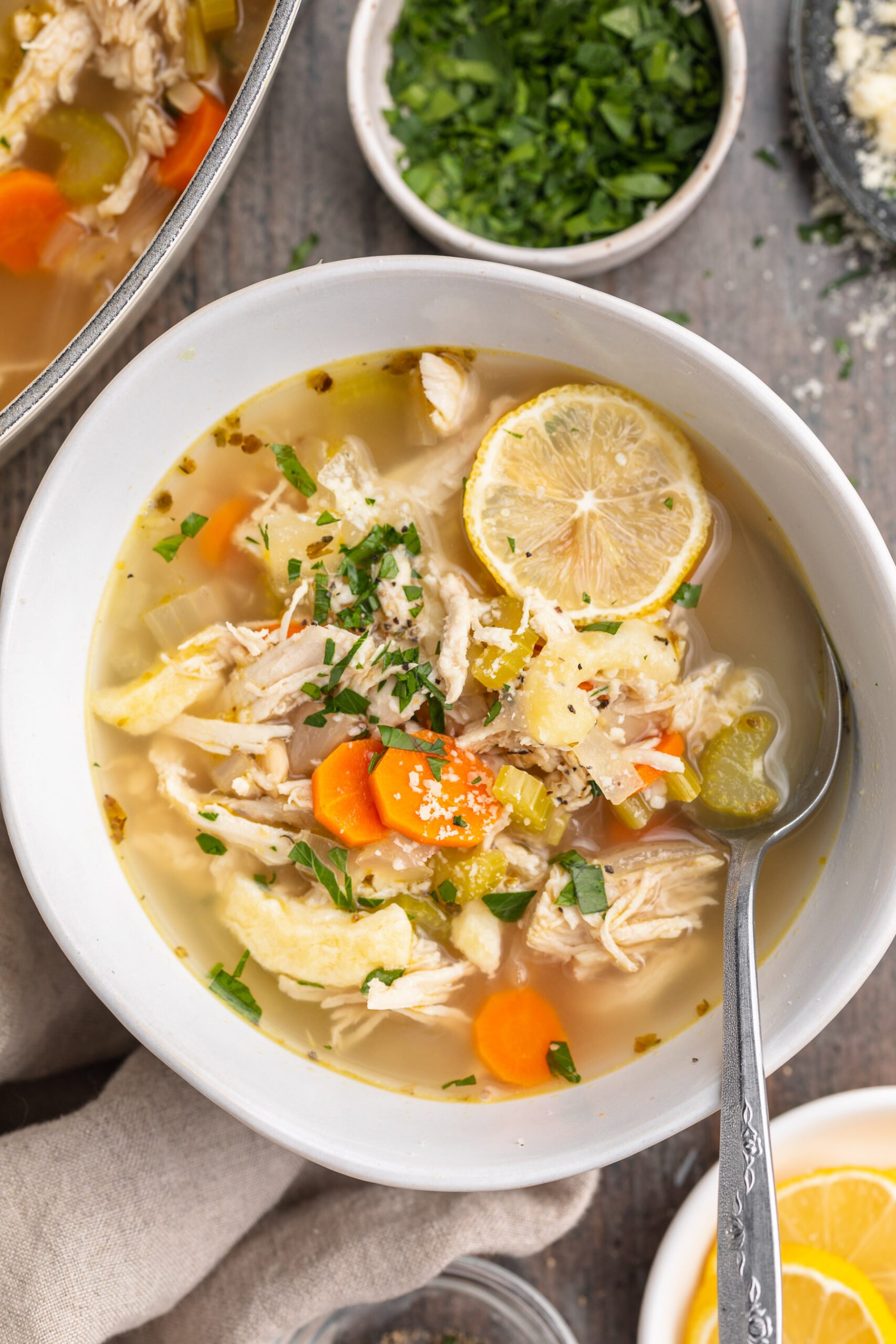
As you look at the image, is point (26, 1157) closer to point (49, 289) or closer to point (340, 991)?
point (340, 991)

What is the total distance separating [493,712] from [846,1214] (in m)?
→ 1.36

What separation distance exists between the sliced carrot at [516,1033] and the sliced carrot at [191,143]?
5.88 ft

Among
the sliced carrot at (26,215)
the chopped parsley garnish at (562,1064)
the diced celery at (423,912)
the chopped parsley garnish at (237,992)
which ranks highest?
the sliced carrot at (26,215)

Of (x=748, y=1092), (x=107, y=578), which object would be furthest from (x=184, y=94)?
(x=748, y=1092)

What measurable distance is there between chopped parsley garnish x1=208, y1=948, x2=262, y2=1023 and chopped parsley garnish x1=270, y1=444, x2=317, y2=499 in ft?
2.98

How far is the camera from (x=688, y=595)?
6.63ft

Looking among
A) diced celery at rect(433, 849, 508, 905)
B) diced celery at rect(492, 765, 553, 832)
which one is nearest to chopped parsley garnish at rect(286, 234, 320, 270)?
diced celery at rect(492, 765, 553, 832)

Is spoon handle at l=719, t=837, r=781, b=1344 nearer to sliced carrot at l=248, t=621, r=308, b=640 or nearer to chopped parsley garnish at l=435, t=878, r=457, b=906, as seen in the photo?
chopped parsley garnish at l=435, t=878, r=457, b=906

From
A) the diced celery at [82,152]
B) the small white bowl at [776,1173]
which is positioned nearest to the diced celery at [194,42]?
the diced celery at [82,152]

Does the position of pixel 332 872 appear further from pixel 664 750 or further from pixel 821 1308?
pixel 821 1308

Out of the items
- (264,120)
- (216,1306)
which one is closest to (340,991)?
(216,1306)

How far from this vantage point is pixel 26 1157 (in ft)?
7.11

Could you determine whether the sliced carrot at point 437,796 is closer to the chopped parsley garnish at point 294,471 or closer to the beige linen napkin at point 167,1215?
the chopped parsley garnish at point 294,471

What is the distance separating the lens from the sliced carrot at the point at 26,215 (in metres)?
2.22
